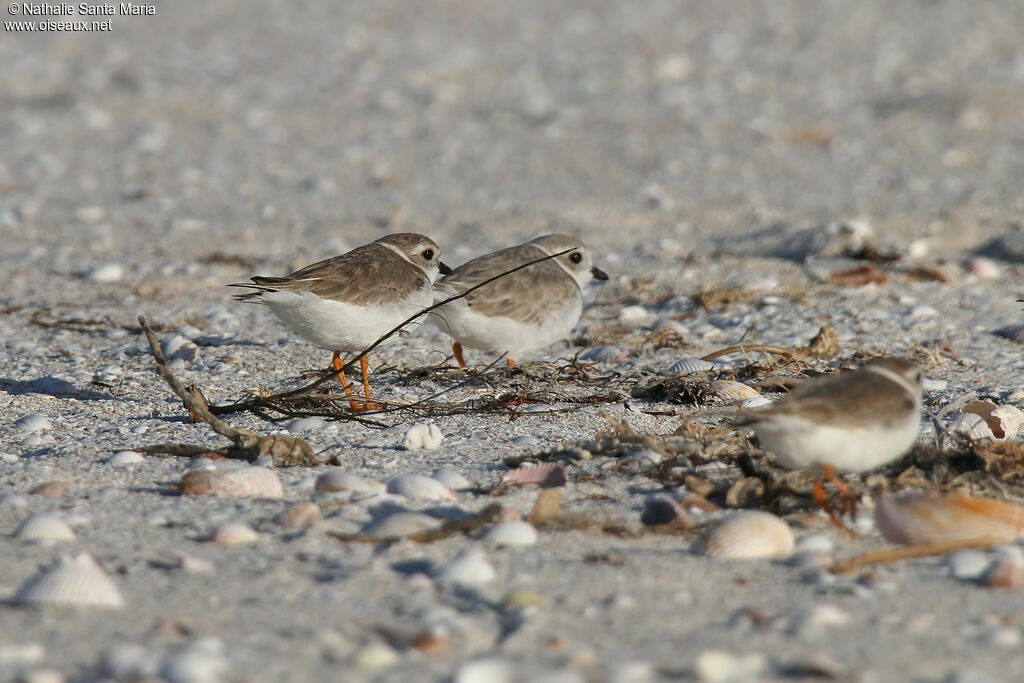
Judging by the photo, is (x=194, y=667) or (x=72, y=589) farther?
(x=72, y=589)

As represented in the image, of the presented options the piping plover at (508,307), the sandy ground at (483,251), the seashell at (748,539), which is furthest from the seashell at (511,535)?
the piping plover at (508,307)

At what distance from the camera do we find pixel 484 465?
4.04 m

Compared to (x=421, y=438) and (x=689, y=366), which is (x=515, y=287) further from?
(x=421, y=438)

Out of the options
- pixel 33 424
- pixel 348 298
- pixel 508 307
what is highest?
pixel 348 298

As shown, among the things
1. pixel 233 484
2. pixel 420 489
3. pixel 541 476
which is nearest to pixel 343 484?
pixel 420 489

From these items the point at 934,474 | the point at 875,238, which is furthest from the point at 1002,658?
the point at 875,238

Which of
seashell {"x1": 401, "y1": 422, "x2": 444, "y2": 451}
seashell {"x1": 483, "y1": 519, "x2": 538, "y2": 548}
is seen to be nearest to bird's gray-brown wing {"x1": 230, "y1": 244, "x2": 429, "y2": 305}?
seashell {"x1": 401, "y1": 422, "x2": 444, "y2": 451}

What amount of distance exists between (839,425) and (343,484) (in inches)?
58.8

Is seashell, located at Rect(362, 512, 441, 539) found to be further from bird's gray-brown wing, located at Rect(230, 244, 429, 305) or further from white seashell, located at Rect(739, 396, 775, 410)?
bird's gray-brown wing, located at Rect(230, 244, 429, 305)

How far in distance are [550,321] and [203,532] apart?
260 centimetres

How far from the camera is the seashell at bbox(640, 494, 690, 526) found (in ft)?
11.1

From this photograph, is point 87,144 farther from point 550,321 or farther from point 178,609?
point 178,609

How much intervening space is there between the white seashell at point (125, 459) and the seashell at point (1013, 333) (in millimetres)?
4185

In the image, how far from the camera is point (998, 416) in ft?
14.1
